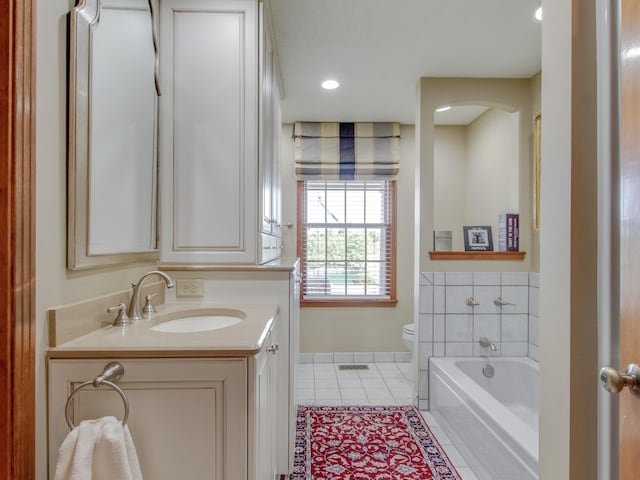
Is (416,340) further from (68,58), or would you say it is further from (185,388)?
(68,58)

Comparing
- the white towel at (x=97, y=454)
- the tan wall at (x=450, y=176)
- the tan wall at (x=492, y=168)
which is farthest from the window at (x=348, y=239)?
the white towel at (x=97, y=454)

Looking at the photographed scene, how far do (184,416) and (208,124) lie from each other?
1.31m

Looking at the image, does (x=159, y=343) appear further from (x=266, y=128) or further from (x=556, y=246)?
(x=266, y=128)

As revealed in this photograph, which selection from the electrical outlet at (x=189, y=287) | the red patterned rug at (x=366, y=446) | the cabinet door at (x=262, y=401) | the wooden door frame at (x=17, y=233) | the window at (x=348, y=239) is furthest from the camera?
the window at (x=348, y=239)

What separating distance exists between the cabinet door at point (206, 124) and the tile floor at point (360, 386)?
59.6 inches

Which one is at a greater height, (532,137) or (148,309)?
(532,137)

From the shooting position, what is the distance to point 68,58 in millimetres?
1037

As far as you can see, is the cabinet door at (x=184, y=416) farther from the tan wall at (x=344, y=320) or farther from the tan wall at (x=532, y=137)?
the tan wall at (x=344, y=320)

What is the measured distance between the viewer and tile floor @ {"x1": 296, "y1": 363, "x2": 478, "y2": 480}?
2.75 m

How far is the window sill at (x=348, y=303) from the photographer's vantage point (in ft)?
12.1

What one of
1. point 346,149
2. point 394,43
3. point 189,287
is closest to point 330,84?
point 394,43

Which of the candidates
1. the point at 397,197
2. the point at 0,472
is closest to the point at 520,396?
the point at 397,197

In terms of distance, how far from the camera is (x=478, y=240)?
2799mm

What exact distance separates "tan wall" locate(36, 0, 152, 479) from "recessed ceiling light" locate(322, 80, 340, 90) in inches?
77.7
